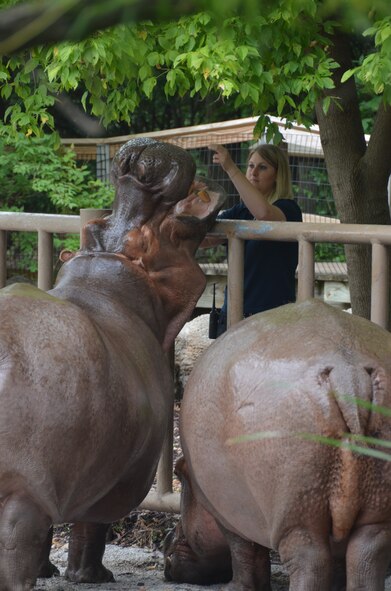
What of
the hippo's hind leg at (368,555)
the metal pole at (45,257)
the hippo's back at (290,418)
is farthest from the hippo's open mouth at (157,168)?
the hippo's hind leg at (368,555)

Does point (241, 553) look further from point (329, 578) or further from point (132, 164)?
point (132, 164)

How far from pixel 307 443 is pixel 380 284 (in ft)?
4.31

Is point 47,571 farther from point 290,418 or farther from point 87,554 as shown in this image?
point 290,418

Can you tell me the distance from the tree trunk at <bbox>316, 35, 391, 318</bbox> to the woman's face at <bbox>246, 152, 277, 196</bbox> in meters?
0.75

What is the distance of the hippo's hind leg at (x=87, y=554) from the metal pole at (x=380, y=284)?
1.38m

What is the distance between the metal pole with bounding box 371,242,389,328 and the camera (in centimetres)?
399

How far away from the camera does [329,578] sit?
2.98m

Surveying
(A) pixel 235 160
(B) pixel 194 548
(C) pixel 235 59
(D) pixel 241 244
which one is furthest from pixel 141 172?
(A) pixel 235 160

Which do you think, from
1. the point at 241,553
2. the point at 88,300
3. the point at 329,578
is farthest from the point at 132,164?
the point at 329,578

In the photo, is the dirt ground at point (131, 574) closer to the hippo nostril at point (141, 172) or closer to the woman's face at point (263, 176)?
the hippo nostril at point (141, 172)

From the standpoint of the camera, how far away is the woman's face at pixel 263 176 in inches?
227

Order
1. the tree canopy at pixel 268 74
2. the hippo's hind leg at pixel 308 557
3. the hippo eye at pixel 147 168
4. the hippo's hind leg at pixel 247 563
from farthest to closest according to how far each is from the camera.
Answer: the tree canopy at pixel 268 74 → the hippo eye at pixel 147 168 → the hippo's hind leg at pixel 247 563 → the hippo's hind leg at pixel 308 557

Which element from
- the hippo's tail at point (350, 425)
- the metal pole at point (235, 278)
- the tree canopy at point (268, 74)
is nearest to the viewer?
the hippo's tail at point (350, 425)

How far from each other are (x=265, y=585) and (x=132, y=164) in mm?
1724
